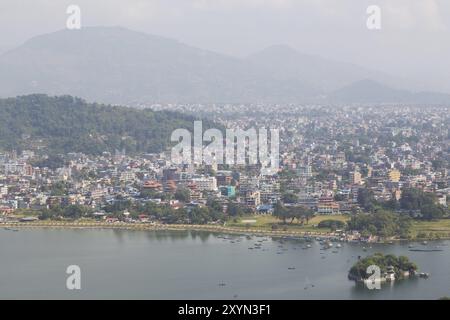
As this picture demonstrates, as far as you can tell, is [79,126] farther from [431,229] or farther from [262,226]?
[431,229]

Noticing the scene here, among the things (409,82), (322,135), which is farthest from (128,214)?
(409,82)

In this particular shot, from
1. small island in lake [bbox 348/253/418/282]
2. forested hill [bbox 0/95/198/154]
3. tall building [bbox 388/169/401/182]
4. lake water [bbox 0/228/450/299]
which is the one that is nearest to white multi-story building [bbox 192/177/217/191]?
tall building [bbox 388/169/401/182]

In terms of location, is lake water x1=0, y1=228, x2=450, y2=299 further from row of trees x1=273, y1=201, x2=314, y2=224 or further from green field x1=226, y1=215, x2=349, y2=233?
row of trees x1=273, y1=201, x2=314, y2=224

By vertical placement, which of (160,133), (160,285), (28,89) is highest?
(28,89)

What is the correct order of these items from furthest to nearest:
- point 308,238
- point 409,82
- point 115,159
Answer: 1. point 409,82
2. point 115,159
3. point 308,238

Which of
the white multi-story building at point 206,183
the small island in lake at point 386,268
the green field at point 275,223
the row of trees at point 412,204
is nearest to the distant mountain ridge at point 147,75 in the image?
the white multi-story building at point 206,183

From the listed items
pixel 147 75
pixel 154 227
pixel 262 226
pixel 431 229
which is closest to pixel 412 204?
pixel 431 229
